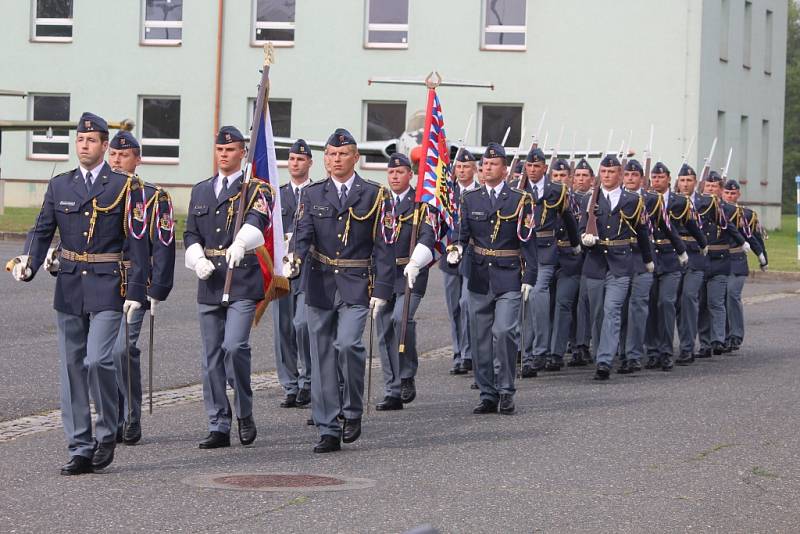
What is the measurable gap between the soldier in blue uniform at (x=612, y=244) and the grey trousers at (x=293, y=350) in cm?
348

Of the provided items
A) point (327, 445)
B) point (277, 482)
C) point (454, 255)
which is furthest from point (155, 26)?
point (277, 482)

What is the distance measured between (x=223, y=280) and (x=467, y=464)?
6.25 feet

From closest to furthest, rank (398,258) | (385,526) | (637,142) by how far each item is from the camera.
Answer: (385,526)
(398,258)
(637,142)

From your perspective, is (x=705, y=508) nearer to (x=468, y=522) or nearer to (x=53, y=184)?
(x=468, y=522)

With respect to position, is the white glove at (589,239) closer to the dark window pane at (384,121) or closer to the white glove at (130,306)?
the white glove at (130,306)

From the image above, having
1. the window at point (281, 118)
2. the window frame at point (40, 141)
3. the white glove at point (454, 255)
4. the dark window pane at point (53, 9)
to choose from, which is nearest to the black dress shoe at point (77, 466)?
the white glove at point (454, 255)

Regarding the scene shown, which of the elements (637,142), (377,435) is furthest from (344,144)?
(637,142)

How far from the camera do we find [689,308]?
15.9 meters

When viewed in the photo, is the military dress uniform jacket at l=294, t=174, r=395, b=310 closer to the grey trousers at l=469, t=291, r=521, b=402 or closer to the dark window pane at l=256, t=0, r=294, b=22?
the grey trousers at l=469, t=291, r=521, b=402

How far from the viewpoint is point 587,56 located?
1673 inches

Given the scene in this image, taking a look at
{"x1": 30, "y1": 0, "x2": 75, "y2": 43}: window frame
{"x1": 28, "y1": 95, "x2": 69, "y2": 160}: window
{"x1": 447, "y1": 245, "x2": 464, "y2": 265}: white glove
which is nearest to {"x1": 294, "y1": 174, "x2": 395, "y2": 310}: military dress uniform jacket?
{"x1": 447, "y1": 245, "x2": 464, "y2": 265}: white glove

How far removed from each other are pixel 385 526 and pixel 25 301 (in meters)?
13.0

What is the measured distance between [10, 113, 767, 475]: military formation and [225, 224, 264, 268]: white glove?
0.01 m

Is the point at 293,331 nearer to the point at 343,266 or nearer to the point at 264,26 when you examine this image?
the point at 343,266
